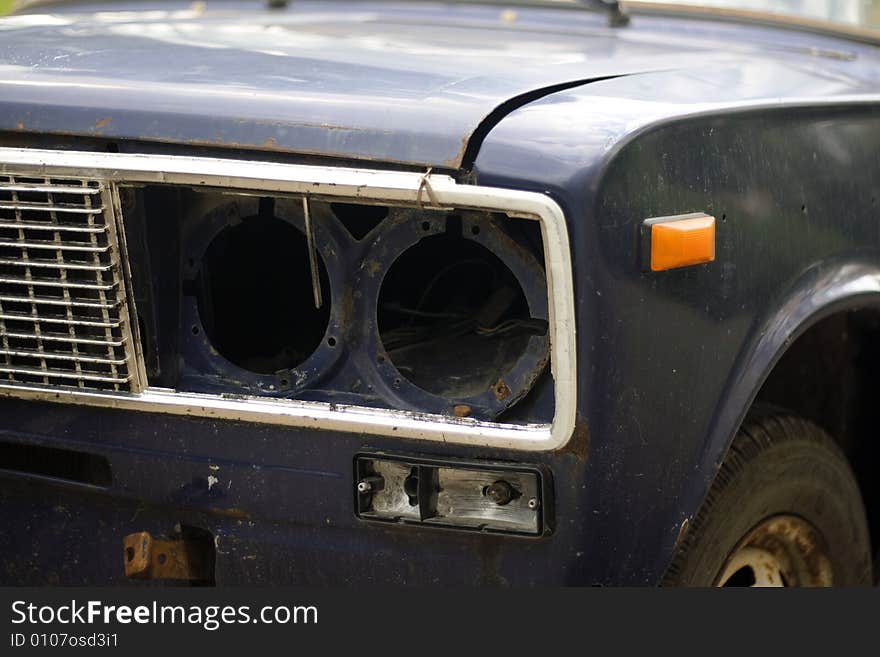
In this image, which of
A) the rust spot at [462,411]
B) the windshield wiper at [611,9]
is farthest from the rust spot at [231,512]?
the windshield wiper at [611,9]

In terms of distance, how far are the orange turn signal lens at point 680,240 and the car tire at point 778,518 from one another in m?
0.45

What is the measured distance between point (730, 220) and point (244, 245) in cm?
87

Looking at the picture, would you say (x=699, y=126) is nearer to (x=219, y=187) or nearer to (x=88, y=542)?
(x=219, y=187)

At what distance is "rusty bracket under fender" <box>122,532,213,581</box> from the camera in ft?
7.65

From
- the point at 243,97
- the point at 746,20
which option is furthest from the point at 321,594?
the point at 746,20

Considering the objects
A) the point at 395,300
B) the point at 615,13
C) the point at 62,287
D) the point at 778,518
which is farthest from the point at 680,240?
the point at 615,13

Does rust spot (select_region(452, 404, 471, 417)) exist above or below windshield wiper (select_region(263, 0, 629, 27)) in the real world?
below

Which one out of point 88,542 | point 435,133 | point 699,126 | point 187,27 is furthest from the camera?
point 187,27

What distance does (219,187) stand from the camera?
2.12 meters

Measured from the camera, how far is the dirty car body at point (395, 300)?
6.72 feet

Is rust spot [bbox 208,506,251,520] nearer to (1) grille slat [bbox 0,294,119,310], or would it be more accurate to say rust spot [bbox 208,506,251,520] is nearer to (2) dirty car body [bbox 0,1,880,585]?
(2) dirty car body [bbox 0,1,880,585]

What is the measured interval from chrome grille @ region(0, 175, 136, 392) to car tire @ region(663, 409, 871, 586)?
3.30 ft

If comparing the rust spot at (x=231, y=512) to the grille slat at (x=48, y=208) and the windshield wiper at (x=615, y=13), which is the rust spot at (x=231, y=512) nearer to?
the grille slat at (x=48, y=208)

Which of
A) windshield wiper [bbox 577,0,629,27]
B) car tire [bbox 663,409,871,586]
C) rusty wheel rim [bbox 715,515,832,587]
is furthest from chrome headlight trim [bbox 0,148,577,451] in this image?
windshield wiper [bbox 577,0,629,27]
